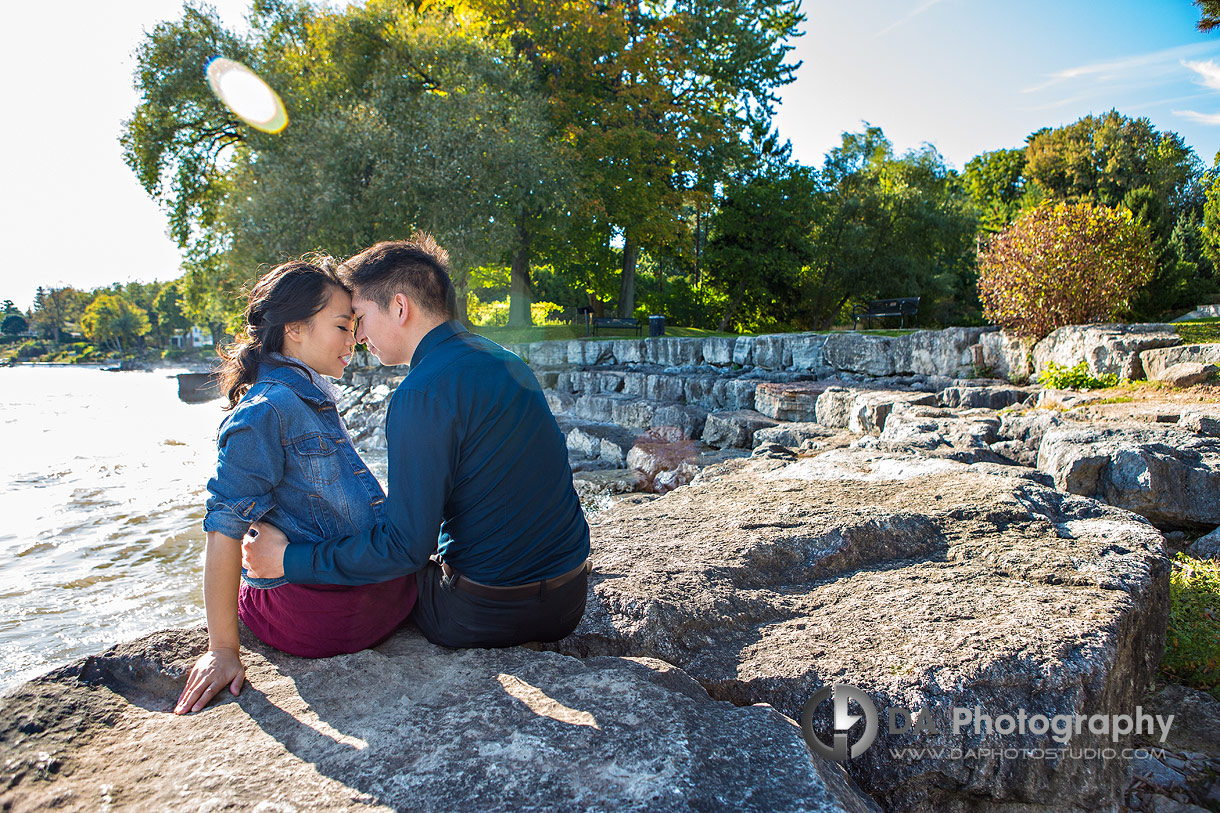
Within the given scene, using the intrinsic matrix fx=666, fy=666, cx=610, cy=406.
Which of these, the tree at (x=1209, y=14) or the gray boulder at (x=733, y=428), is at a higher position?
the tree at (x=1209, y=14)

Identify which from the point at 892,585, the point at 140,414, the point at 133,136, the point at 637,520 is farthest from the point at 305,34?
the point at 892,585

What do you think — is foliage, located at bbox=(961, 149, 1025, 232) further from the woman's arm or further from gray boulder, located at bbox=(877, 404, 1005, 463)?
the woman's arm

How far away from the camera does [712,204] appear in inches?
965

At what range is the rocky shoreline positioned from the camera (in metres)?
1.43

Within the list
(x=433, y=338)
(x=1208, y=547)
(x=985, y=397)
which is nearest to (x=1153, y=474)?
(x=1208, y=547)

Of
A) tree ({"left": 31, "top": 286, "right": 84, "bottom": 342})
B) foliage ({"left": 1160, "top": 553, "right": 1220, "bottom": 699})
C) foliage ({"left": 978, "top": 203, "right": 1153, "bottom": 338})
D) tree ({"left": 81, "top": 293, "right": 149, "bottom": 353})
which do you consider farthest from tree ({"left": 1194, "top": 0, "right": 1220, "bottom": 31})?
tree ({"left": 31, "top": 286, "right": 84, "bottom": 342})

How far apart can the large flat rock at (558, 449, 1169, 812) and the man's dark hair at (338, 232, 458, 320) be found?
1.24m

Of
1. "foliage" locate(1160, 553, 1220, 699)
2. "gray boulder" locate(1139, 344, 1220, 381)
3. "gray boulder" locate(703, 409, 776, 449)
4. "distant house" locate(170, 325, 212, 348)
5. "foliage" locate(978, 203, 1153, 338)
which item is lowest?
"foliage" locate(1160, 553, 1220, 699)

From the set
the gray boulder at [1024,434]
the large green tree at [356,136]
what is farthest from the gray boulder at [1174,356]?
the large green tree at [356,136]

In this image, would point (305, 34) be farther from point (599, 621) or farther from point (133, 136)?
point (599, 621)

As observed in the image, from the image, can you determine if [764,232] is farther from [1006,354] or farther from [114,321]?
[114,321]

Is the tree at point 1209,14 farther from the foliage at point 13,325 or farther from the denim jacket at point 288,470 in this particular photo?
the foliage at point 13,325

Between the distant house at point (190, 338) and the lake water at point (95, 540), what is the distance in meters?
77.7

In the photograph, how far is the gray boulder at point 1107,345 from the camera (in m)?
6.61
